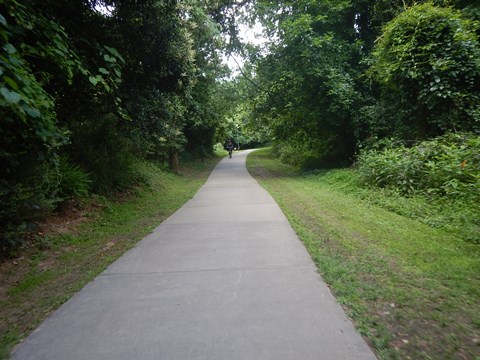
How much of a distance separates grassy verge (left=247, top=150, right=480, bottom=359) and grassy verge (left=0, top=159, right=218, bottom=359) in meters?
3.06

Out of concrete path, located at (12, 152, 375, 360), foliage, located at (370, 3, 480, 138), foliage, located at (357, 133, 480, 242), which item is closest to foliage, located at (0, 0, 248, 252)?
concrete path, located at (12, 152, 375, 360)

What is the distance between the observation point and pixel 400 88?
11000 millimetres

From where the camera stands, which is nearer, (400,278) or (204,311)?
(204,311)

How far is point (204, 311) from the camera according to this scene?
312 cm

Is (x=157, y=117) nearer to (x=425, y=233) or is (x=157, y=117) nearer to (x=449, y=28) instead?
(x=425, y=233)

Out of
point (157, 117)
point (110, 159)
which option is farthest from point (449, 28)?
point (110, 159)

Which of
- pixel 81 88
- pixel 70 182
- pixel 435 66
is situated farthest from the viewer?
pixel 435 66

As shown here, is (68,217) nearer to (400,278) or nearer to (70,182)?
(70,182)

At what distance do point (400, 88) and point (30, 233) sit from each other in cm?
1158

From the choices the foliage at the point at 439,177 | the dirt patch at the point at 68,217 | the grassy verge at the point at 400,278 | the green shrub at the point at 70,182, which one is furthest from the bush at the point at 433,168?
the green shrub at the point at 70,182

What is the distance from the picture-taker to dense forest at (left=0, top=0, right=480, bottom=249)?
4.63 m

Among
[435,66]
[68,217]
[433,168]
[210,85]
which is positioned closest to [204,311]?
[68,217]

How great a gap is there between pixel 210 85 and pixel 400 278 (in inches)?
582

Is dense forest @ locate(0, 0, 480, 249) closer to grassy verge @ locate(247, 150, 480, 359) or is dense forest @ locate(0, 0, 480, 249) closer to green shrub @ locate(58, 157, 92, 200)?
green shrub @ locate(58, 157, 92, 200)
